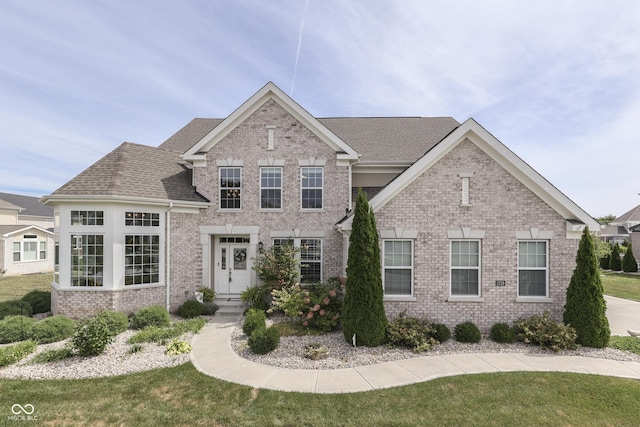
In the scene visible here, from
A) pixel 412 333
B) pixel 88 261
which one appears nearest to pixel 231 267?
pixel 88 261

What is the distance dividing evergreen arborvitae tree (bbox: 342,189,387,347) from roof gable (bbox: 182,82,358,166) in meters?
4.85

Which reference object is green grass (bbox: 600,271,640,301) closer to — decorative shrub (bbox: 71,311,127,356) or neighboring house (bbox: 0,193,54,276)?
decorative shrub (bbox: 71,311,127,356)

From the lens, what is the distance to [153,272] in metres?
12.4

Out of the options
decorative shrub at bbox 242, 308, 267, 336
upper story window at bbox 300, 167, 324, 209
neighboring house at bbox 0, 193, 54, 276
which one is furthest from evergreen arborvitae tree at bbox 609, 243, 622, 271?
neighboring house at bbox 0, 193, 54, 276

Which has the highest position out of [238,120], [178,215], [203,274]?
[238,120]

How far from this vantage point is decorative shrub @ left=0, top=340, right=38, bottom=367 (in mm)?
7953

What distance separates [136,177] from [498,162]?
564 inches

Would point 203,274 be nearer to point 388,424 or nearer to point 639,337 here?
point 388,424

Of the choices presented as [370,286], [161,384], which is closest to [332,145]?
[370,286]

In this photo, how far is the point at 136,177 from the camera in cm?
1269

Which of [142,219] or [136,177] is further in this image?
[136,177]

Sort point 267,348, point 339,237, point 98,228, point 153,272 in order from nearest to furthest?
point 267,348 < point 98,228 < point 153,272 < point 339,237

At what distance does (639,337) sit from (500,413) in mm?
8553

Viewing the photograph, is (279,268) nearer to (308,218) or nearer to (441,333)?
(308,218)
